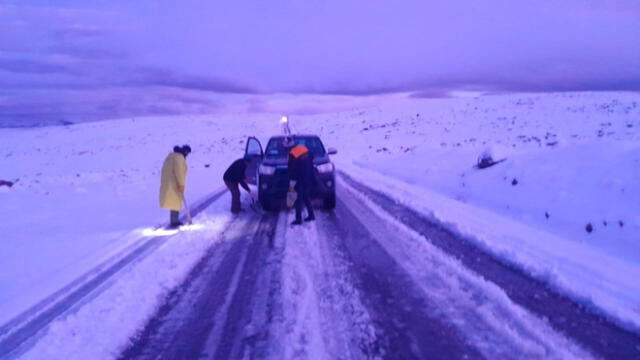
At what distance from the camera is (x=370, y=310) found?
217 inches

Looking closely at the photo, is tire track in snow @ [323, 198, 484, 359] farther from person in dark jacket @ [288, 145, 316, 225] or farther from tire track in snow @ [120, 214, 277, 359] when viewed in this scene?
person in dark jacket @ [288, 145, 316, 225]

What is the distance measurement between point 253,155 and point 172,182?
4.03 meters

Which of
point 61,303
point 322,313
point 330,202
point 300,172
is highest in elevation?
point 300,172

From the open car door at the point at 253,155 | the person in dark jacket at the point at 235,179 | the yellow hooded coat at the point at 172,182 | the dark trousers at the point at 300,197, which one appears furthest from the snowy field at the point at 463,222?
the dark trousers at the point at 300,197

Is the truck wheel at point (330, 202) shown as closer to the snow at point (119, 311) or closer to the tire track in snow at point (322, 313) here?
the snow at point (119, 311)

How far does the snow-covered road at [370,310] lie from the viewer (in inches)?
181

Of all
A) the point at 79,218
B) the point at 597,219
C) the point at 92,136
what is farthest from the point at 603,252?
the point at 92,136

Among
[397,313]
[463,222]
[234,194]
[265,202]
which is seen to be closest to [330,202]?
[265,202]

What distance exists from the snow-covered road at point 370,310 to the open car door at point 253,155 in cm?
606

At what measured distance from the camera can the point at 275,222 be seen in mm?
11500

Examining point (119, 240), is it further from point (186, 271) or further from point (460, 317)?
point (460, 317)

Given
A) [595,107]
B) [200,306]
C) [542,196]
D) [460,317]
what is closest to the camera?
[460,317]

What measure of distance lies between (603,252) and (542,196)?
437 cm

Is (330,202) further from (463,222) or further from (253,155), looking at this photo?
(463,222)
